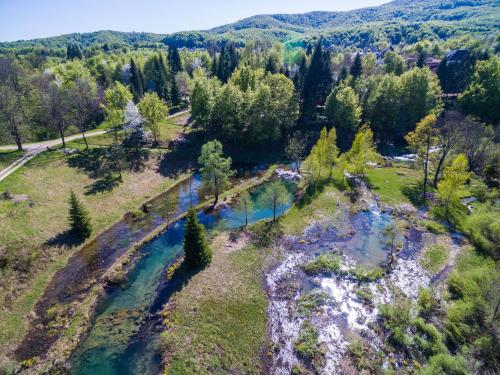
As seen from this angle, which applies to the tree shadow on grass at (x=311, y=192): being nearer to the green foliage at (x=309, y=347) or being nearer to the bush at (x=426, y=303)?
the bush at (x=426, y=303)

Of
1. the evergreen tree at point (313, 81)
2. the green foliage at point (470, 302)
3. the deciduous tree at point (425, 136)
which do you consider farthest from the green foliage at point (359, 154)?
the evergreen tree at point (313, 81)

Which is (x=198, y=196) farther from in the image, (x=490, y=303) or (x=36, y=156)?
(x=490, y=303)

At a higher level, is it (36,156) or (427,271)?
→ (36,156)

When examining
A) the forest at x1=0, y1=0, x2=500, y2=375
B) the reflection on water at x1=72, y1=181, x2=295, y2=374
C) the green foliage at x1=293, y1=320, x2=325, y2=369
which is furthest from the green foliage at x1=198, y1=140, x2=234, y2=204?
the green foliage at x1=293, y1=320, x2=325, y2=369

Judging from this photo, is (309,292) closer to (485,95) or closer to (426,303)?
(426,303)

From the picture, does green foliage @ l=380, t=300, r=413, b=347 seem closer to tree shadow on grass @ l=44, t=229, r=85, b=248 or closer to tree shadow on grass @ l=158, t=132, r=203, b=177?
tree shadow on grass @ l=44, t=229, r=85, b=248

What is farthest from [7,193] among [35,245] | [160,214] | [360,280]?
[360,280]
